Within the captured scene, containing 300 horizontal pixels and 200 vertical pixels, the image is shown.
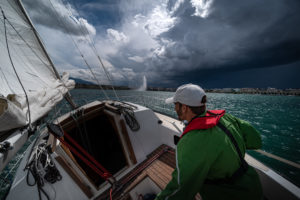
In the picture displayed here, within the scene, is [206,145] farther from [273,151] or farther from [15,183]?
[273,151]

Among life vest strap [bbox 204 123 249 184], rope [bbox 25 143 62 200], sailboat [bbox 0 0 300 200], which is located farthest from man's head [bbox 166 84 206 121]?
rope [bbox 25 143 62 200]

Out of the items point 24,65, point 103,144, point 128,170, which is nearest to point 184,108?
point 128,170

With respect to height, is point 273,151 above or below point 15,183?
below

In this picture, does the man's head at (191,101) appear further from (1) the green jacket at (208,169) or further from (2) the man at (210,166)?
(1) the green jacket at (208,169)

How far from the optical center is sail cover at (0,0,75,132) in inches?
87.9

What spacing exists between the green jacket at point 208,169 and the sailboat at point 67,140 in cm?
124

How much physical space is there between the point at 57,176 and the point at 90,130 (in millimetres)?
1515

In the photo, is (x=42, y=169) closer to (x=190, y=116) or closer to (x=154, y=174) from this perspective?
(x=154, y=174)

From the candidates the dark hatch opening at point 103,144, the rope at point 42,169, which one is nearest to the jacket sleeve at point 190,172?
the rope at point 42,169

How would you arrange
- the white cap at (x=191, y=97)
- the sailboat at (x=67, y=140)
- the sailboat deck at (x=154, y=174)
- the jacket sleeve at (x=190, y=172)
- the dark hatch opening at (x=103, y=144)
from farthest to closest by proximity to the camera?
the dark hatch opening at (x=103, y=144) → the sailboat deck at (x=154, y=174) → the sailboat at (x=67, y=140) → the white cap at (x=191, y=97) → the jacket sleeve at (x=190, y=172)

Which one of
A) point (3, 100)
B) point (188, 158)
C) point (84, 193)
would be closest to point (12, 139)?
point (3, 100)

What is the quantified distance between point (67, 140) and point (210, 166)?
10.7ft

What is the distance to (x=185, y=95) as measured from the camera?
107 centimetres

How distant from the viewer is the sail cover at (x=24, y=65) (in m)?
2.23
